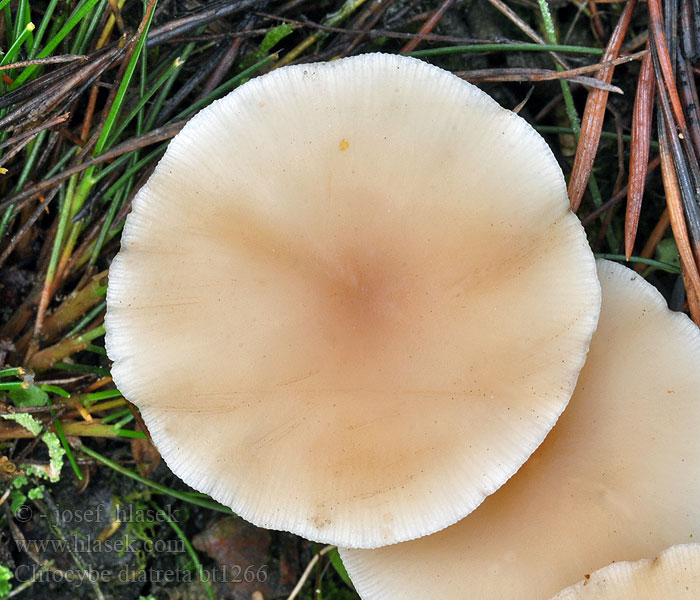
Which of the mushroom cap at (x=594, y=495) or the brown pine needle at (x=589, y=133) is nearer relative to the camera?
the mushroom cap at (x=594, y=495)

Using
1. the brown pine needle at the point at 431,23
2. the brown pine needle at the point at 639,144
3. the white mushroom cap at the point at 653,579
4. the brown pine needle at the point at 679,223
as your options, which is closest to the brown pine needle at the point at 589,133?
the brown pine needle at the point at 639,144

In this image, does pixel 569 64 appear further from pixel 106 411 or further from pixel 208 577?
pixel 208 577

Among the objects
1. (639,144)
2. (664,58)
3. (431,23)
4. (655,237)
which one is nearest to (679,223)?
(655,237)

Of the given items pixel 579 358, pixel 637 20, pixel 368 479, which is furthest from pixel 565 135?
pixel 368 479

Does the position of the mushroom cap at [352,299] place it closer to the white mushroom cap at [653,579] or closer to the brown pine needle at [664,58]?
the white mushroom cap at [653,579]

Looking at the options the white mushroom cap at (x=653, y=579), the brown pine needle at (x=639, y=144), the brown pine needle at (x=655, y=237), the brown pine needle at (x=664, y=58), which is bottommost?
the white mushroom cap at (x=653, y=579)

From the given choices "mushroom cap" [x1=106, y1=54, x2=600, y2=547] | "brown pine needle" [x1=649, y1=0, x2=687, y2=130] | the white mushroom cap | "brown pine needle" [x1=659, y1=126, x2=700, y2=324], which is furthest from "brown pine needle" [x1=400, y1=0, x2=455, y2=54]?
the white mushroom cap

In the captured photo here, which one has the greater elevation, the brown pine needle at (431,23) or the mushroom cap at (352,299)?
the brown pine needle at (431,23)

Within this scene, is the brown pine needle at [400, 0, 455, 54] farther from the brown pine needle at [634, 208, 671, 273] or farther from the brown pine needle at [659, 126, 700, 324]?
the brown pine needle at [634, 208, 671, 273]
